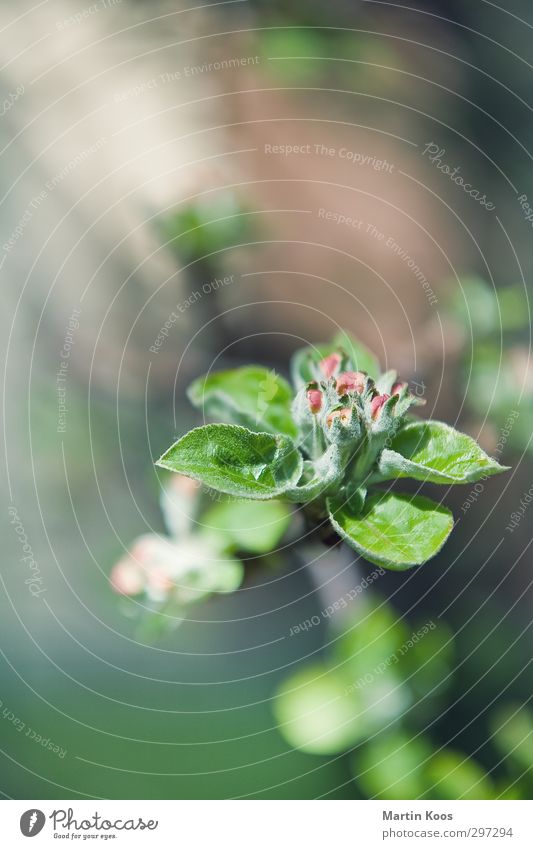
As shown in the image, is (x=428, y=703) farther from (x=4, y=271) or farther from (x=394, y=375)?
(x=4, y=271)

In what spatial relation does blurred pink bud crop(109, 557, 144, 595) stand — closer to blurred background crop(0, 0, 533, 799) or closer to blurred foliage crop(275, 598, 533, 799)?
blurred background crop(0, 0, 533, 799)

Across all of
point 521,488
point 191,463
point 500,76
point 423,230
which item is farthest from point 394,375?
point 500,76

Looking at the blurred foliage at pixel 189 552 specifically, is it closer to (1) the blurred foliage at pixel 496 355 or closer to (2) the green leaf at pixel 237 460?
(2) the green leaf at pixel 237 460

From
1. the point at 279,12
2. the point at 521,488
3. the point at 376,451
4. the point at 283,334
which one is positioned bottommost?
the point at 376,451

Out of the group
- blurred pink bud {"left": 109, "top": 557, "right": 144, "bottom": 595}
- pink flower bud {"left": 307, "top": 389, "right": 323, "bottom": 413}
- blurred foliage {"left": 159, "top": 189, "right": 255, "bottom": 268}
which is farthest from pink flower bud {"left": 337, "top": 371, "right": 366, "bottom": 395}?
blurred foliage {"left": 159, "top": 189, "right": 255, "bottom": 268}

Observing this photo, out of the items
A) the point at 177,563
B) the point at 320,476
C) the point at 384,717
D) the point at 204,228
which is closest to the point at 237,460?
the point at 320,476

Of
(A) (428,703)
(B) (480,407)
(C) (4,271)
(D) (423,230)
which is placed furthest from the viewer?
(D) (423,230)
